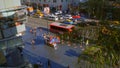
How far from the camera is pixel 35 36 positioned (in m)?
27.2

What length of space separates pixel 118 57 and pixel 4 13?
3.40 metres

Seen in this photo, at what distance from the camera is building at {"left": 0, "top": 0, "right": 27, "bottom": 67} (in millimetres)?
6234

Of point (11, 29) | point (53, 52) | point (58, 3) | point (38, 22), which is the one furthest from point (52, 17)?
point (11, 29)

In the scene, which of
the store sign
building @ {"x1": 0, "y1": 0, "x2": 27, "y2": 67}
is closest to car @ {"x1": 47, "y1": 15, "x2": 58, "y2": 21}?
the store sign

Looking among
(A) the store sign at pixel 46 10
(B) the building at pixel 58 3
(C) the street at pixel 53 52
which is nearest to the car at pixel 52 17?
(A) the store sign at pixel 46 10

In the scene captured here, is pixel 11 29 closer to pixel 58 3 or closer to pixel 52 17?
pixel 52 17

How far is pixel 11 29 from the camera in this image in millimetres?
6609

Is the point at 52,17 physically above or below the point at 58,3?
below

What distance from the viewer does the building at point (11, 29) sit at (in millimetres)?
6234

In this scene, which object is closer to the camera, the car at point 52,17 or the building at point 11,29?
the building at point 11,29

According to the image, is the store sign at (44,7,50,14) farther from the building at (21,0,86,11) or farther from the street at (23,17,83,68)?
the street at (23,17,83,68)

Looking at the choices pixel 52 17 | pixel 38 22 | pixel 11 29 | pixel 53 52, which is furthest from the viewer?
pixel 52 17

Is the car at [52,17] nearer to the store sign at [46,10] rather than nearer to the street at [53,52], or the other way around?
the store sign at [46,10]

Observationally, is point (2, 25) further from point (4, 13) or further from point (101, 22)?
point (101, 22)
